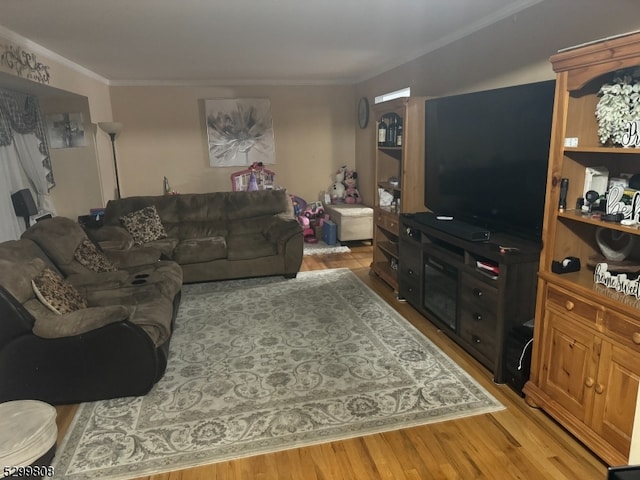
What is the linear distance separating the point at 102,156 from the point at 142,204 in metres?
1.30

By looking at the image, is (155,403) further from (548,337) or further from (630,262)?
(630,262)

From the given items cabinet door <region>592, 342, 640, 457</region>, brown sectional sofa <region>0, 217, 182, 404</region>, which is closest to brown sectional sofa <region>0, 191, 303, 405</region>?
brown sectional sofa <region>0, 217, 182, 404</region>

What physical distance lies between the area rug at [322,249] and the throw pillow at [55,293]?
3.36 metres

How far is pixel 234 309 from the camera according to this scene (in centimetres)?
398

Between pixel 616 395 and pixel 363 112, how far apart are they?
5.45 m

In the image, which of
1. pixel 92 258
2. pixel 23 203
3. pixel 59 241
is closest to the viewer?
pixel 59 241

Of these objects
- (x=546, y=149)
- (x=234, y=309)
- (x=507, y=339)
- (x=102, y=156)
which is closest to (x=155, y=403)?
(x=234, y=309)

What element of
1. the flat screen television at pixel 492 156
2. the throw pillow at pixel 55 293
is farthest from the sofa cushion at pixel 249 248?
the throw pillow at pixel 55 293

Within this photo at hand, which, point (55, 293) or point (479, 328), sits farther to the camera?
point (479, 328)

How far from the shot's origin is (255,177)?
645 centimetres

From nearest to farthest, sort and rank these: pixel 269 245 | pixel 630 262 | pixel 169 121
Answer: pixel 630 262
pixel 269 245
pixel 169 121

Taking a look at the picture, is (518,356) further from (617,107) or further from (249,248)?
(249,248)

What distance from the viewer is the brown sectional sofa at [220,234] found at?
456cm

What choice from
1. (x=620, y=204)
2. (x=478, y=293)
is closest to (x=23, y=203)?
(x=478, y=293)
